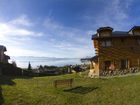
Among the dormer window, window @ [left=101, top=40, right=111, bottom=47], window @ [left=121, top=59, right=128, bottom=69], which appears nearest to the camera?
window @ [left=121, top=59, right=128, bottom=69]

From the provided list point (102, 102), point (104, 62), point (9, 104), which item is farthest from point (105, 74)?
point (9, 104)

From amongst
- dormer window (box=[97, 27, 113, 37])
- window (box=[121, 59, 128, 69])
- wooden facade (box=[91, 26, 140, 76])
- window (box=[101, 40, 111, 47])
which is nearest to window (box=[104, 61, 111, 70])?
wooden facade (box=[91, 26, 140, 76])

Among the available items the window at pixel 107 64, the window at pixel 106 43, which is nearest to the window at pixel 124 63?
the window at pixel 107 64

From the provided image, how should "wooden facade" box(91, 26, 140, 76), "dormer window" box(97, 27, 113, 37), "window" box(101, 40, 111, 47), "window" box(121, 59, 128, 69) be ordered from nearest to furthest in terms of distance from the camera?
1. "wooden facade" box(91, 26, 140, 76)
2. "window" box(121, 59, 128, 69)
3. "dormer window" box(97, 27, 113, 37)
4. "window" box(101, 40, 111, 47)

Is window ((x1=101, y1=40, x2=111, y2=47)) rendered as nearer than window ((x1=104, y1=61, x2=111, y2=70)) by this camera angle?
No

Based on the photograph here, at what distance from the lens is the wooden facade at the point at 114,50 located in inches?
1769

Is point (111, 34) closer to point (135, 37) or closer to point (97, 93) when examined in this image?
point (135, 37)

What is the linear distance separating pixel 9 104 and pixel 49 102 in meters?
3.51

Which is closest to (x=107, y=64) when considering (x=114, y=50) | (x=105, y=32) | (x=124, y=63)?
(x=114, y=50)

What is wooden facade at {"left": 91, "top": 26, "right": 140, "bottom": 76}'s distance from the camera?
44938mm

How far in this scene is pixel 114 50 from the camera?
45.4 m

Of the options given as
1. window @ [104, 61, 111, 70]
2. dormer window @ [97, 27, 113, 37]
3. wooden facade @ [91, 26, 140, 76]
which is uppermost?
dormer window @ [97, 27, 113, 37]

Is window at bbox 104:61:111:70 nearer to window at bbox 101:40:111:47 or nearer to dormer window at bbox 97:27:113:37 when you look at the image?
window at bbox 101:40:111:47

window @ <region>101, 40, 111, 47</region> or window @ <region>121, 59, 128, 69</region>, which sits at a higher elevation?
→ window @ <region>101, 40, 111, 47</region>
